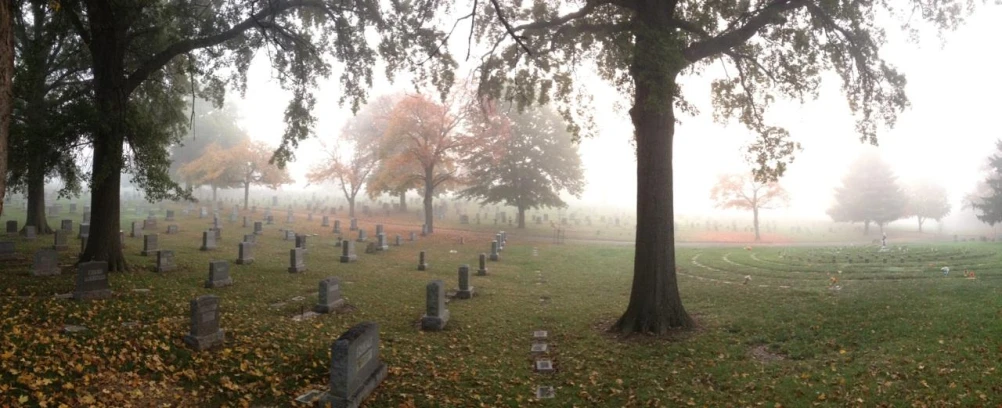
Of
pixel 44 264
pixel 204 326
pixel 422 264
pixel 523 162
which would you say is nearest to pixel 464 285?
pixel 422 264

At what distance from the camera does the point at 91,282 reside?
9539 mm

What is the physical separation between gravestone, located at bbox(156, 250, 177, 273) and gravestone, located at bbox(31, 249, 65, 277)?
6.84 ft

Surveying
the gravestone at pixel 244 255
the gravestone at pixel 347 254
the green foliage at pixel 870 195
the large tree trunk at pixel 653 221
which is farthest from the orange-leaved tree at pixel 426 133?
the green foliage at pixel 870 195

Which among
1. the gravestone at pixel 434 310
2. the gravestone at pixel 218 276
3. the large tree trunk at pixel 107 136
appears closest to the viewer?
the gravestone at pixel 434 310

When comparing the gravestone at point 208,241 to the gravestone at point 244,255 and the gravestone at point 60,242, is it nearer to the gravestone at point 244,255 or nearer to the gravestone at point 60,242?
the gravestone at point 244,255

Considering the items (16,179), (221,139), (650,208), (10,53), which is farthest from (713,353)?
(221,139)

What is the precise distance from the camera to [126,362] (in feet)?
20.0

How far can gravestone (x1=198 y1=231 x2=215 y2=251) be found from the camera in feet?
59.2

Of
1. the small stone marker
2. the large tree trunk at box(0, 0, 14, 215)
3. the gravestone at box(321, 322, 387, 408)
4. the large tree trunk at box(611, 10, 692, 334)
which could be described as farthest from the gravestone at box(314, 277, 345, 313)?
the large tree trunk at box(0, 0, 14, 215)

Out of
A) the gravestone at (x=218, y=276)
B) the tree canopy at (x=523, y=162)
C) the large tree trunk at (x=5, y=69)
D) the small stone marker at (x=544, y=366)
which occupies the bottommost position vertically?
the small stone marker at (x=544, y=366)

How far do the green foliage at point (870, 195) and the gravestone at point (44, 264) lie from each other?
52640mm

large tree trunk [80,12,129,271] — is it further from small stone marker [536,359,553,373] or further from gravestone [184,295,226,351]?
small stone marker [536,359,553,373]

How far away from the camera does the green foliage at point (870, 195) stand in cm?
4284

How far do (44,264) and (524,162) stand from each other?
86.0ft
